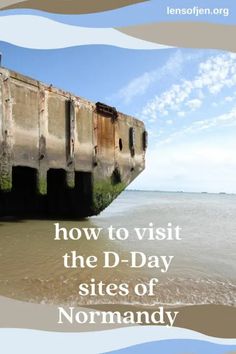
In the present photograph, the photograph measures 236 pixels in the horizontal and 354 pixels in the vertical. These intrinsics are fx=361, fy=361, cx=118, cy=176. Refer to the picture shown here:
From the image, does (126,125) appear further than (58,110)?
Yes

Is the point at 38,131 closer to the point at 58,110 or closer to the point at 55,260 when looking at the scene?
the point at 58,110

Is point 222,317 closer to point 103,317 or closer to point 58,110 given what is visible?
point 103,317

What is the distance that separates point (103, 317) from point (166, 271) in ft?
5.31

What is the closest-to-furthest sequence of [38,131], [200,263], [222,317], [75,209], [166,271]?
[222,317]
[166,271]
[200,263]
[38,131]
[75,209]

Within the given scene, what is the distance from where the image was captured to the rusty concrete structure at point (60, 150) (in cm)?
593

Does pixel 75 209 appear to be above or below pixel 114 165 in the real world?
below

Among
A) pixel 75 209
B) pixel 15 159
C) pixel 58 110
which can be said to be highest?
pixel 58 110

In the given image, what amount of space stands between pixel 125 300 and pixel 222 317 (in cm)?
94

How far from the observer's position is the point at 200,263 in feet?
17.0

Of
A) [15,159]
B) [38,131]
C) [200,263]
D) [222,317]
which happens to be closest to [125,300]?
[222,317]

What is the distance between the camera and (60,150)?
23.1 ft

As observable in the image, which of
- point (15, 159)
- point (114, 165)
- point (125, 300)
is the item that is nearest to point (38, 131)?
point (15, 159)

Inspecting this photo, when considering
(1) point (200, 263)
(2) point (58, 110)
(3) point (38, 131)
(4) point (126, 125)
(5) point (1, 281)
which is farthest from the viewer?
(4) point (126, 125)

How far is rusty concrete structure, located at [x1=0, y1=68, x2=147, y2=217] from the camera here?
5.93 metres
